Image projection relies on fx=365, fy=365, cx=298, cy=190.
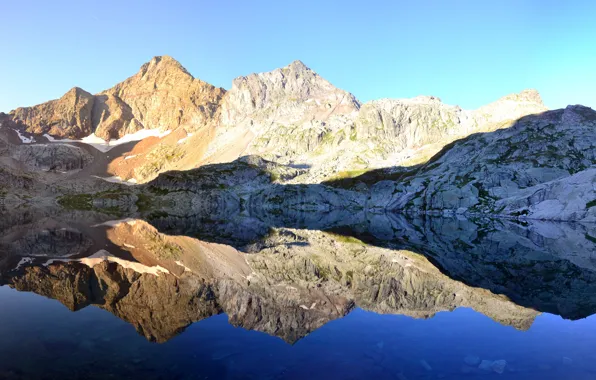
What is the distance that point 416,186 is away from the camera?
525 feet

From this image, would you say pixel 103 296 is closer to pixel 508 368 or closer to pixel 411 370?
pixel 411 370

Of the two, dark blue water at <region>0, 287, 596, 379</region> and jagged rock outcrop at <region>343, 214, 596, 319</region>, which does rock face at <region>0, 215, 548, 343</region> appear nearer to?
dark blue water at <region>0, 287, 596, 379</region>

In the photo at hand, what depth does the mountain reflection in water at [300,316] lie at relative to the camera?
15242 millimetres

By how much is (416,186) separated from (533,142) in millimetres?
52499

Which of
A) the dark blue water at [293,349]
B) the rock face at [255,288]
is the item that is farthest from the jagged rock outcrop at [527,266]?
the dark blue water at [293,349]

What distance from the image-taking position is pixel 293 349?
57.7 ft

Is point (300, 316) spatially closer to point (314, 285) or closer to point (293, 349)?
point (293, 349)

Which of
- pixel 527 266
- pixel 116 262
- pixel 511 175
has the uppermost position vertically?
pixel 511 175

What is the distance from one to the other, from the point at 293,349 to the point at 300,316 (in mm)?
4375

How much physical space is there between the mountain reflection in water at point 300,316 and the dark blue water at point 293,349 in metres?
0.08

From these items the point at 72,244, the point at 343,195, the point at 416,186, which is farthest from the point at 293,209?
the point at 72,244

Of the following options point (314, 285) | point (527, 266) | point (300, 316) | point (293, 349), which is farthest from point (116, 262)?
point (527, 266)

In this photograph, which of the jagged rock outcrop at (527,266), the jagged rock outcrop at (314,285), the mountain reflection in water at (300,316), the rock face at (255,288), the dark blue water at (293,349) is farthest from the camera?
the jagged rock outcrop at (527,266)

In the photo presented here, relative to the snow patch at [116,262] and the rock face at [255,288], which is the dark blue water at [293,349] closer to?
the rock face at [255,288]
